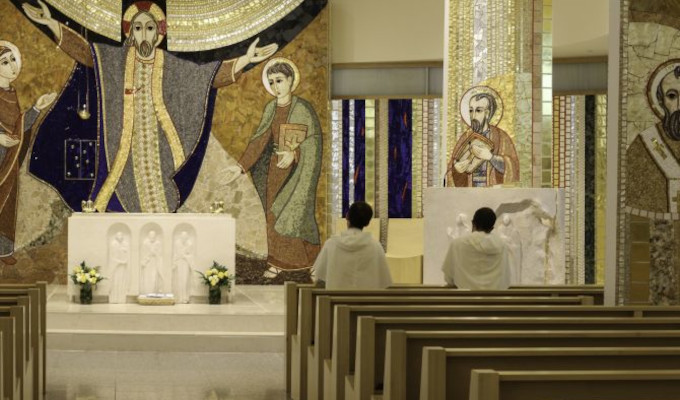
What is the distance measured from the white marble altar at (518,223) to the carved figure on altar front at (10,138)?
596cm

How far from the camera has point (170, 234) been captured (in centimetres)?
1095

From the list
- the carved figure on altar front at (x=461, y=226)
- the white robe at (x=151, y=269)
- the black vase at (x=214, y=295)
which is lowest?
the black vase at (x=214, y=295)

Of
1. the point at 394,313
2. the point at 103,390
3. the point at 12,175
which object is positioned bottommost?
the point at 103,390

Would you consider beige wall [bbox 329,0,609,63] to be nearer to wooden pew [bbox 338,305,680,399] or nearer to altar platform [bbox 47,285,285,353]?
altar platform [bbox 47,285,285,353]

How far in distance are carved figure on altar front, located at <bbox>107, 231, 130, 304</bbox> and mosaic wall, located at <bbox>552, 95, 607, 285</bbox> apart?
216 inches

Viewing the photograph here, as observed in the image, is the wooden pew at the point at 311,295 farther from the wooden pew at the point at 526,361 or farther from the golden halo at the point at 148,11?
the golden halo at the point at 148,11

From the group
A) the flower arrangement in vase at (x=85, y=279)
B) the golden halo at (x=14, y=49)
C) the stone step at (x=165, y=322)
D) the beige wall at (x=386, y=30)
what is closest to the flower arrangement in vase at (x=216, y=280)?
the stone step at (x=165, y=322)

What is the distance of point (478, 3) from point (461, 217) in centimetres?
246

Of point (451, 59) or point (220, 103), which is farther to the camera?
point (220, 103)

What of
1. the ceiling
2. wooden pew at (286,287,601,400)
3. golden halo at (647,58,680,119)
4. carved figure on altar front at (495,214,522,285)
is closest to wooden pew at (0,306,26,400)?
wooden pew at (286,287,601,400)

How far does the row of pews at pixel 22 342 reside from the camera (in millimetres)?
5074

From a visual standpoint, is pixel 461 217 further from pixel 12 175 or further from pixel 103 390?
pixel 12 175

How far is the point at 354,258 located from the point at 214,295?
3.97 m

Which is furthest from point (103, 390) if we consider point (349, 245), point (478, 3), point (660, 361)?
point (478, 3)
